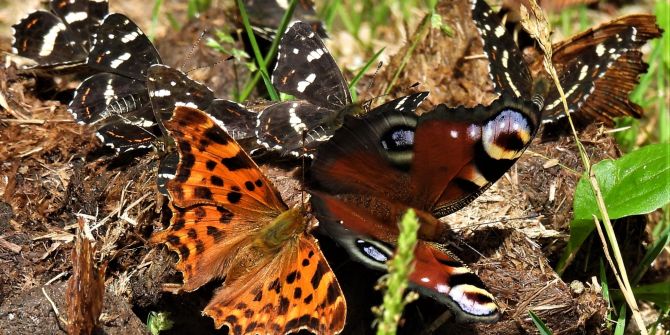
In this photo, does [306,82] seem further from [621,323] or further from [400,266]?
[400,266]

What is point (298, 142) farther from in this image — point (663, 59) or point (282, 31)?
point (663, 59)

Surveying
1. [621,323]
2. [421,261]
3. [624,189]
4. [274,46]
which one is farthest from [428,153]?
[274,46]

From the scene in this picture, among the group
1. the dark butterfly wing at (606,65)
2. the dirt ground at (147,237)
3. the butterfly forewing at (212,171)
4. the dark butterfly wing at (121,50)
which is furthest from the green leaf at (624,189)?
the dark butterfly wing at (121,50)

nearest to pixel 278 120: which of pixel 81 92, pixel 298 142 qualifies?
pixel 298 142

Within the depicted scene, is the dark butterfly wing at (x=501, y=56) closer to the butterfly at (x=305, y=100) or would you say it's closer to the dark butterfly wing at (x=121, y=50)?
the butterfly at (x=305, y=100)

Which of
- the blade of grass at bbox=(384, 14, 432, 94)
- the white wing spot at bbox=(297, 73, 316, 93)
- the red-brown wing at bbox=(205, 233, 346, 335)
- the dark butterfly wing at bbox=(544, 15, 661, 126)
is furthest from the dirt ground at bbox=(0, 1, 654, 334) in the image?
the blade of grass at bbox=(384, 14, 432, 94)

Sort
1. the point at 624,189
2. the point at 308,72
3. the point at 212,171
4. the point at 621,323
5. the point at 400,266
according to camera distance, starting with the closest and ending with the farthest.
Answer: the point at 400,266 → the point at 212,171 → the point at 621,323 → the point at 624,189 → the point at 308,72
